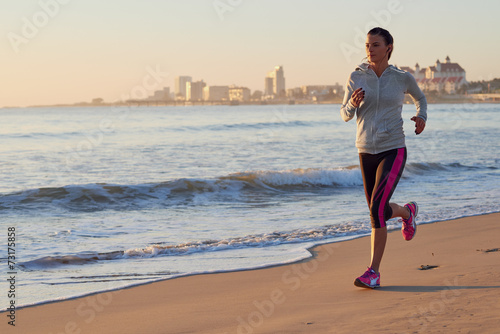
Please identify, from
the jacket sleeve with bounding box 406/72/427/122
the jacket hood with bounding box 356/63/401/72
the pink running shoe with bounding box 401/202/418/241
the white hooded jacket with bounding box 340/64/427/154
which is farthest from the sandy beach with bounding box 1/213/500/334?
the jacket hood with bounding box 356/63/401/72

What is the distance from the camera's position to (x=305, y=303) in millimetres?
4387

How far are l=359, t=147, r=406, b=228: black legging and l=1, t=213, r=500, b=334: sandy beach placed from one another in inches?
23.3

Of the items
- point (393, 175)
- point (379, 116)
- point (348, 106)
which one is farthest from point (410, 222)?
point (348, 106)

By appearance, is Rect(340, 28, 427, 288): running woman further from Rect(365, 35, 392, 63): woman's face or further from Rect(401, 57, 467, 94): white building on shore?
Rect(401, 57, 467, 94): white building on shore

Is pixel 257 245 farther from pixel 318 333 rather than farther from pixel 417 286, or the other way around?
pixel 318 333

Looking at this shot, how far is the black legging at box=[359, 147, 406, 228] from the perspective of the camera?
15.1 ft

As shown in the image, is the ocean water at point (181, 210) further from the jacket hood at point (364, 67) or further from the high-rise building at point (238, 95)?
the high-rise building at point (238, 95)

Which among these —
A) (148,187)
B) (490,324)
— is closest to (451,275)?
(490,324)

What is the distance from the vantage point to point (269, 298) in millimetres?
4621

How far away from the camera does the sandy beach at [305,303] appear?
377 cm

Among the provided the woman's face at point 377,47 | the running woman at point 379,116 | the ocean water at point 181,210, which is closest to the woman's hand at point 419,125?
the running woman at point 379,116

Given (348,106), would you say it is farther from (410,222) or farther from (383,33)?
(410,222)

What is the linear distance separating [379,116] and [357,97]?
0.24 meters

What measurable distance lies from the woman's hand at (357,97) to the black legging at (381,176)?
1.44 feet
